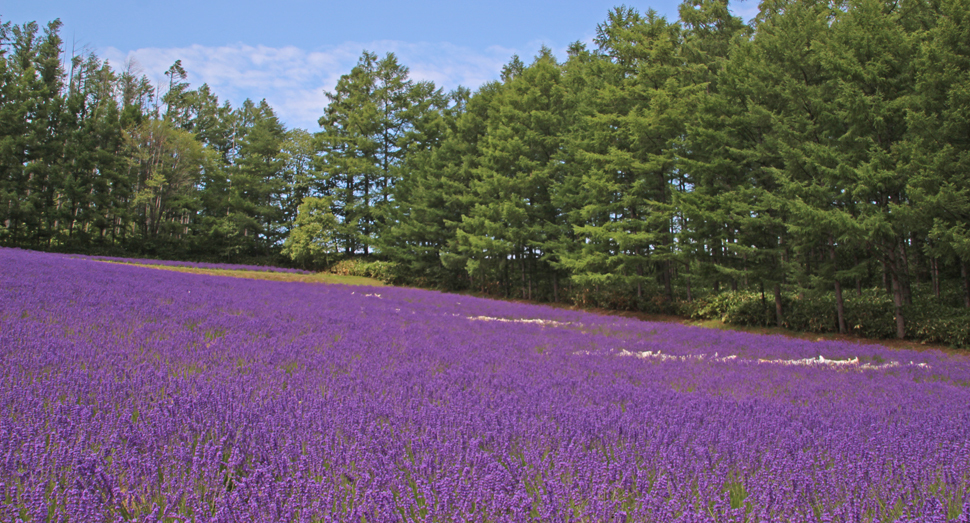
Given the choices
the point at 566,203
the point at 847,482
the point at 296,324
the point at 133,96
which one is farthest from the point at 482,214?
the point at 133,96

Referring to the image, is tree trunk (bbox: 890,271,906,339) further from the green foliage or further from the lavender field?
the green foliage

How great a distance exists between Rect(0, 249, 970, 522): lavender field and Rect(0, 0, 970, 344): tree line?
34.5 feet

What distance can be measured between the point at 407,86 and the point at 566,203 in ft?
80.8

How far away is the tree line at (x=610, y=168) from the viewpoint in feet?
47.0

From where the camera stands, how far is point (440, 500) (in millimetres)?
2137

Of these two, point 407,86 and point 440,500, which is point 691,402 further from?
point 407,86

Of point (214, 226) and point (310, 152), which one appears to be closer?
point (214, 226)

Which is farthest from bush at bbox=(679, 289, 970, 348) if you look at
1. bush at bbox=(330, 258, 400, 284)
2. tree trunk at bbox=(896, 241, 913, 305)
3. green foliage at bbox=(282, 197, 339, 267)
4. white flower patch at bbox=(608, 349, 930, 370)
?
green foliage at bbox=(282, 197, 339, 267)

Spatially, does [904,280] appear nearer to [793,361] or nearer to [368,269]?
[793,361]

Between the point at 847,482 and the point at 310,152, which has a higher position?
the point at 310,152

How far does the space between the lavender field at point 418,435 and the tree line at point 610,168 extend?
10.5 metres

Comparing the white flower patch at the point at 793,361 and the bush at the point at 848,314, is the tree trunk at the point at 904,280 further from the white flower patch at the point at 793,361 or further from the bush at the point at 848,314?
the white flower patch at the point at 793,361

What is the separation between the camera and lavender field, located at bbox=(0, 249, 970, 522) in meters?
2.20

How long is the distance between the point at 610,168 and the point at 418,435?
19.4 metres
